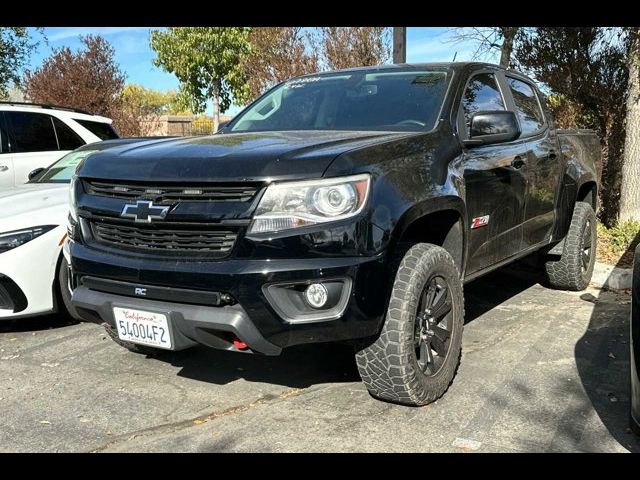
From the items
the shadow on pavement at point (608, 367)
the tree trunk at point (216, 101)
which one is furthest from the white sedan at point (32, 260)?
the tree trunk at point (216, 101)

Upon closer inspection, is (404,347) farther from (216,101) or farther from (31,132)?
(216,101)

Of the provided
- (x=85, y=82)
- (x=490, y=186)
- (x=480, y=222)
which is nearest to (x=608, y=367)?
(x=480, y=222)

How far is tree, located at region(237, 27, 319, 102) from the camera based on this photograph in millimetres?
11680

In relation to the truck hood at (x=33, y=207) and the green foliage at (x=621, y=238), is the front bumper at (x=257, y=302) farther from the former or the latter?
the green foliage at (x=621, y=238)

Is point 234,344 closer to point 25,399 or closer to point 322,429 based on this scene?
point 322,429

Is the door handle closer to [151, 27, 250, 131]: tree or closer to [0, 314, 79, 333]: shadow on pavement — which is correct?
[0, 314, 79, 333]: shadow on pavement

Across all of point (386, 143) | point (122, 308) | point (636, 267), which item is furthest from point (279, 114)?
point (636, 267)

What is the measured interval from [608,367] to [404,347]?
161cm

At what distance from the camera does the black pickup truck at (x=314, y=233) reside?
2.77m

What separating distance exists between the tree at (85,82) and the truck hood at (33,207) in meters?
12.4

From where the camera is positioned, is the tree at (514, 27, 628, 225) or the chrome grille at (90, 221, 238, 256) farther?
the tree at (514, 27, 628, 225)

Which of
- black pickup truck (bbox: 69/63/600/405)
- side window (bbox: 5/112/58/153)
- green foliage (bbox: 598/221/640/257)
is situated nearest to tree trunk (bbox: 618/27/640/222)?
green foliage (bbox: 598/221/640/257)

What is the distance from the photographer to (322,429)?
3053mm

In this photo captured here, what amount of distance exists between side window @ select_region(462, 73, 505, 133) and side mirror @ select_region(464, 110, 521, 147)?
4.9 inches
